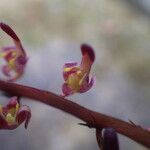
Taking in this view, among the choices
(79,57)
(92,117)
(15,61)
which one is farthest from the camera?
(79,57)

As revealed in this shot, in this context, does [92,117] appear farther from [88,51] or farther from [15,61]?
[15,61]

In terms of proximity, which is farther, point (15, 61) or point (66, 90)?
point (15, 61)

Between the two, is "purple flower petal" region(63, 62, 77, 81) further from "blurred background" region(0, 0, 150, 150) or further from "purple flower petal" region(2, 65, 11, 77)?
"blurred background" region(0, 0, 150, 150)

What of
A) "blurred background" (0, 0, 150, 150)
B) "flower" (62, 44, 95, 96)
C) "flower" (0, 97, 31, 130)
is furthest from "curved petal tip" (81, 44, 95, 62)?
"blurred background" (0, 0, 150, 150)

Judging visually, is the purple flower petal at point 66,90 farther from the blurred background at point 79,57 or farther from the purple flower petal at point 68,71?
the blurred background at point 79,57

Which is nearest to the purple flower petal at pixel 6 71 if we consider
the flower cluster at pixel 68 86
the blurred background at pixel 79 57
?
the flower cluster at pixel 68 86

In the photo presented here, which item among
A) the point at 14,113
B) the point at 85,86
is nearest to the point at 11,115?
the point at 14,113
